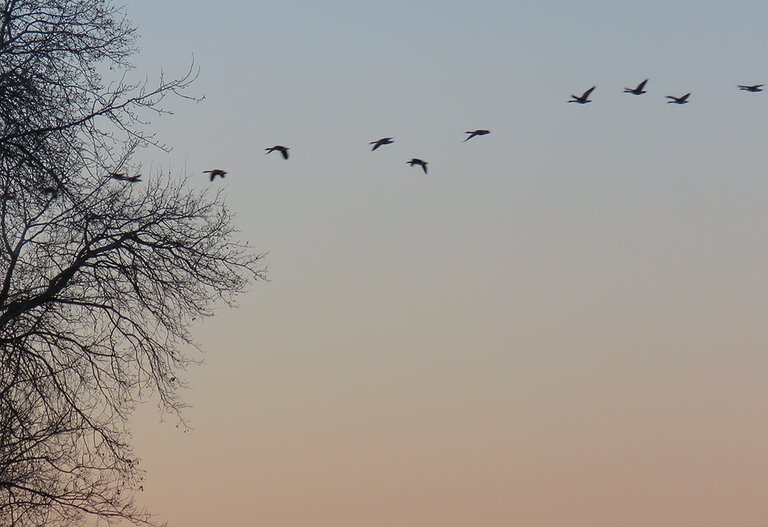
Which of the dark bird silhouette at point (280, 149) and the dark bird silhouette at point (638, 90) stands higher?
the dark bird silhouette at point (638, 90)

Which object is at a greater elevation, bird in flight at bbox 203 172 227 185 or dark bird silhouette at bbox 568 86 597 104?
dark bird silhouette at bbox 568 86 597 104

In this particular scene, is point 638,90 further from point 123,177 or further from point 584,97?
point 123,177

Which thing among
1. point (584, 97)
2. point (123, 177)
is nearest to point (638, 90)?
point (584, 97)

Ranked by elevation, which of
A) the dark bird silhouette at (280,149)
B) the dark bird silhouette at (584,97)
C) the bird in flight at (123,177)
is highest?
the dark bird silhouette at (584,97)

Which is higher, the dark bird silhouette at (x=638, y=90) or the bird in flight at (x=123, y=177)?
the dark bird silhouette at (x=638, y=90)

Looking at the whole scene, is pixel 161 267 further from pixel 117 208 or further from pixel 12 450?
pixel 12 450

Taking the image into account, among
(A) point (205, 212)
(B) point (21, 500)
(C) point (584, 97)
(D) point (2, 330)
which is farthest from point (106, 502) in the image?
(C) point (584, 97)

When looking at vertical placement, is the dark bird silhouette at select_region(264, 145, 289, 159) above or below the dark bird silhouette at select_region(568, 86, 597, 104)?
below

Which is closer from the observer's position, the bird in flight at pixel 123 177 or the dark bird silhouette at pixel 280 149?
the bird in flight at pixel 123 177

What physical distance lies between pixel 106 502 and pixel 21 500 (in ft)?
3.06

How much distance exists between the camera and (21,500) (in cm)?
1745

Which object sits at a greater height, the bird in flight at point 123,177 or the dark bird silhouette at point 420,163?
the dark bird silhouette at point 420,163

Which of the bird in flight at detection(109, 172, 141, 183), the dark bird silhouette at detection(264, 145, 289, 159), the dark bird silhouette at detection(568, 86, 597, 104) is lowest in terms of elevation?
the bird in flight at detection(109, 172, 141, 183)

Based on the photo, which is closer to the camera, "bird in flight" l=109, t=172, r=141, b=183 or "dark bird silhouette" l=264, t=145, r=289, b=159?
"bird in flight" l=109, t=172, r=141, b=183
